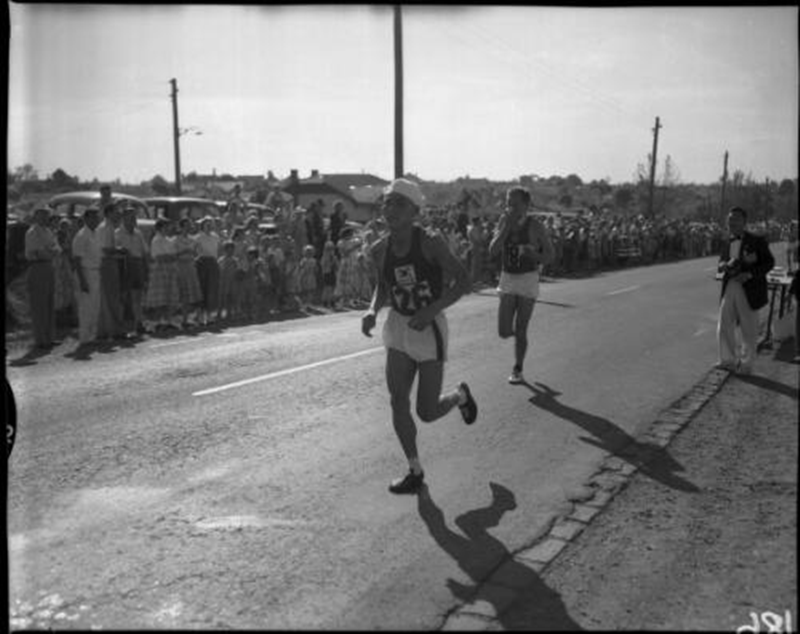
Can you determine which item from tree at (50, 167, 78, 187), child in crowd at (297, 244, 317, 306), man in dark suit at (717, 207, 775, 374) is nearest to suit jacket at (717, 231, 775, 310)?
man in dark suit at (717, 207, 775, 374)

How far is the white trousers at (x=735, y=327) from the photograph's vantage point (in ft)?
23.7

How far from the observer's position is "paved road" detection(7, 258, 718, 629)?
3.26m

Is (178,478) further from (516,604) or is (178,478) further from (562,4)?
(562,4)

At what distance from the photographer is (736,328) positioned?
798 cm

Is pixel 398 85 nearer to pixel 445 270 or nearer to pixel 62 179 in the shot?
pixel 62 179

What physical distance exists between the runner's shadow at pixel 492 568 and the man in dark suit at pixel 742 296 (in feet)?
6.96

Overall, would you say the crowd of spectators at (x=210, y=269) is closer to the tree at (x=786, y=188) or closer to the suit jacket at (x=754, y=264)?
the suit jacket at (x=754, y=264)

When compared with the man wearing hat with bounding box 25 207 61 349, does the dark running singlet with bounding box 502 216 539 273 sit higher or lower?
higher

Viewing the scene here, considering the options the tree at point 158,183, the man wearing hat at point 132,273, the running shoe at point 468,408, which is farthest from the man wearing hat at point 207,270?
the running shoe at point 468,408

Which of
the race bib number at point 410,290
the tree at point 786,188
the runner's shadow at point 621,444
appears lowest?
the runner's shadow at point 621,444

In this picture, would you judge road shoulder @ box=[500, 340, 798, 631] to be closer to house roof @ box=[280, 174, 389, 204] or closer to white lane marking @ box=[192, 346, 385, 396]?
house roof @ box=[280, 174, 389, 204]

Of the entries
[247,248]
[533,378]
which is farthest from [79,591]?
[247,248]

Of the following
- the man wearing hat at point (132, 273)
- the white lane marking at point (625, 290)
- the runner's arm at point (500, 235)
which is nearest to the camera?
the runner's arm at point (500, 235)

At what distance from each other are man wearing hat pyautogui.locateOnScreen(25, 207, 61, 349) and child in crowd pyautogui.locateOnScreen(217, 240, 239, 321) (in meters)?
2.81
